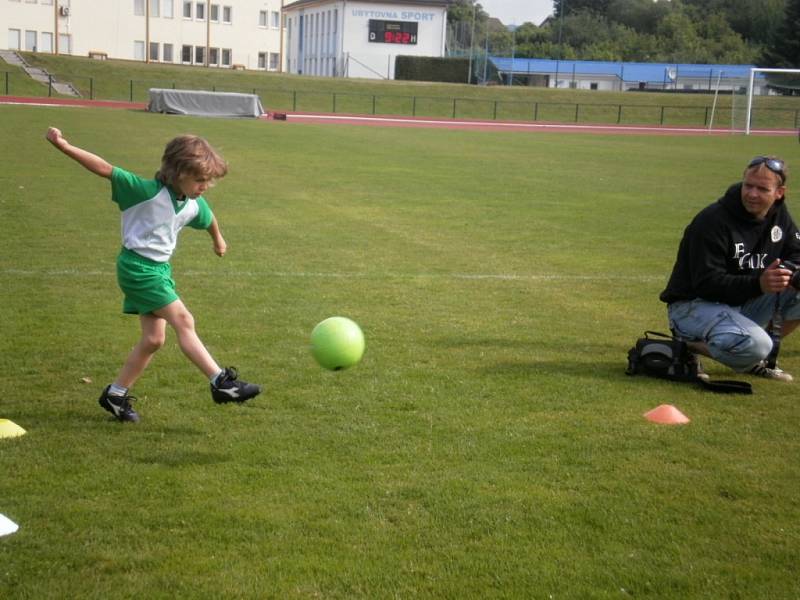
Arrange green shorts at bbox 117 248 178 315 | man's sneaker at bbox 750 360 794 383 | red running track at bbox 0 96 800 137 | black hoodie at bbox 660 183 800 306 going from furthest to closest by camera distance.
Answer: red running track at bbox 0 96 800 137 < man's sneaker at bbox 750 360 794 383 < black hoodie at bbox 660 183 800 306 < green shorts at bbox 117 248 178 315

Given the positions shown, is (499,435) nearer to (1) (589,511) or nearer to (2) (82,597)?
(1) (589,511)

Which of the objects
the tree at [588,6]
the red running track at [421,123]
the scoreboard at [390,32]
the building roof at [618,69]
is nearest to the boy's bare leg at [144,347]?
the red running track at [421,123]

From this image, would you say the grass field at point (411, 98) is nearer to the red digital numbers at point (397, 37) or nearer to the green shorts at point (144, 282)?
the red digital numbers at point (397, 37)

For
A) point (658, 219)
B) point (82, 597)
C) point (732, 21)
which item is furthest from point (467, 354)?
point (732, 21)

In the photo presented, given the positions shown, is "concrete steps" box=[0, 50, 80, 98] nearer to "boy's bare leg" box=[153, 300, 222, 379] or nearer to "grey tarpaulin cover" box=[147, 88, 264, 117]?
"grey tarpaulin cover" box=[147, 88, 264, 117]

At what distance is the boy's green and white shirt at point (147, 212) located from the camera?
218 inches

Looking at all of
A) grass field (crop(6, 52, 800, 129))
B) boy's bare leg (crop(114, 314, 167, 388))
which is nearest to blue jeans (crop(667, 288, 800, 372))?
boy's bare leg (crop(114, 314, 167, 388))

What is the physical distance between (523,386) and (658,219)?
973 centimetres

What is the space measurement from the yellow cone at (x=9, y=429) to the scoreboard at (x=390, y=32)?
86148 mm

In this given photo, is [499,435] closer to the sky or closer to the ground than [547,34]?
closer to the ground

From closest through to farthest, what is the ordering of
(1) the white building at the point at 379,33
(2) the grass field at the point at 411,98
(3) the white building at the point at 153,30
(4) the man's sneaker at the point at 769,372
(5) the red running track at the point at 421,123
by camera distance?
1. (4) the man's sneaker at the point at 769,372
2. (5) the red running track at the point at 421,123
3. (2) the grass field at the point at 411,98
4. (3) the white building at the point at 153,30
5. (1) the white building at the point at 379,33

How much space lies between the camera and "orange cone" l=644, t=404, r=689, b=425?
607 cm

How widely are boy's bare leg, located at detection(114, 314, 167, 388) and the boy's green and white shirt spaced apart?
37cm

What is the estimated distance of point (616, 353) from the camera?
7805 mm
